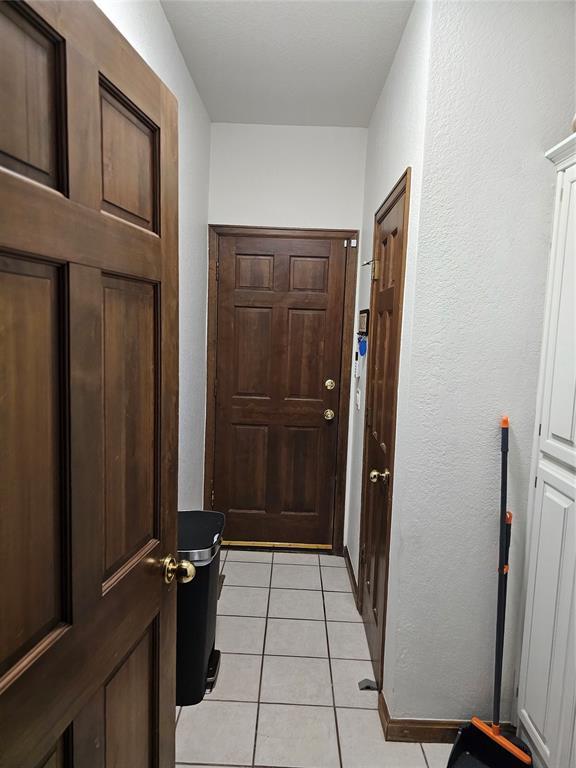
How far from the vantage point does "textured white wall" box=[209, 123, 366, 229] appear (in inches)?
134

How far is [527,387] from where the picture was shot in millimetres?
1896

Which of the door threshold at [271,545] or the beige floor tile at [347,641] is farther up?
the door threshold at [271,545]

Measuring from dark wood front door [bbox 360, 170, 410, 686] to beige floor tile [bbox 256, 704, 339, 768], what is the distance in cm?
31

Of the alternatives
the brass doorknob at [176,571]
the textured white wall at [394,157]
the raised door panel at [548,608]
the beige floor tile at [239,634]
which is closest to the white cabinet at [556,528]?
the raised door panel at [548,608]

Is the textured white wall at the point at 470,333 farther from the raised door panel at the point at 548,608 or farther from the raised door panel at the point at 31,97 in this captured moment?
the raised door panel at the point at 31,97

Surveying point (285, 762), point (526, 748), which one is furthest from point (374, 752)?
point (526, 748)

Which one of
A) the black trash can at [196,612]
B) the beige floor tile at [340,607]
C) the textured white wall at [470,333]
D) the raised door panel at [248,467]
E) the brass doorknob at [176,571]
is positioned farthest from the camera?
the raised door panel at [248,467]

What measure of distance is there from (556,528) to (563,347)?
0.56 m

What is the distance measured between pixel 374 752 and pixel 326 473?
1.87 m

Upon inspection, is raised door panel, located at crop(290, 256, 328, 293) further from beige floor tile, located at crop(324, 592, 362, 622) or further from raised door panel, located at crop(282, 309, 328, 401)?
beige floor tile, located at crop(324, 592, 362, 622)

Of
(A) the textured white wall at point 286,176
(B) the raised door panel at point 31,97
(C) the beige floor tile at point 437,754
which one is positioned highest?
(A) the textured white wall at point 286,176

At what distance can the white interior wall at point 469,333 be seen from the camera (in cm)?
178

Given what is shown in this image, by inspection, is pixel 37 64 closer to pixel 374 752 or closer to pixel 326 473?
pixel 374 752

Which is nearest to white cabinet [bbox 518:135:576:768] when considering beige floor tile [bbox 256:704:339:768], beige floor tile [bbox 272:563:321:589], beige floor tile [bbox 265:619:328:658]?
beige floor tile [bbox 256:704:339:768]
